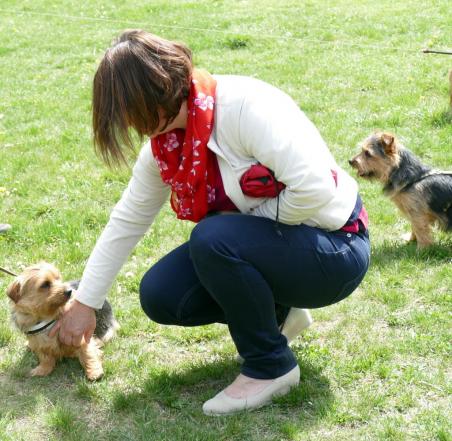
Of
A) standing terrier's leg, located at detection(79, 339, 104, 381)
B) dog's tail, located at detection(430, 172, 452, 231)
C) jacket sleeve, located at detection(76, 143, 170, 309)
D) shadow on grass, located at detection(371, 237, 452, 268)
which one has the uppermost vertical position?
jacket sleeve, located at detection(76, 143, 170, 309)

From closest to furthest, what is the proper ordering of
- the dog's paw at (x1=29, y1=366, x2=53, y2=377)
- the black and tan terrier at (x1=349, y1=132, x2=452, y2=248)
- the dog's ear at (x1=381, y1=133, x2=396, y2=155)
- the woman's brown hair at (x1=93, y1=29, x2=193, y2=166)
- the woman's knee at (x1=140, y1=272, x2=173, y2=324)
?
the woman's brown hair at (x1=93, y1=29, x2=193, y2=166) → the woman's knee at (x1=140, y1=272, x2=173, y2=324) → the dog's paw at (x1=29, y1=366, x2=53, y2=377) → the black and tan terrier at (x1=349, y1=132, x2=452, y2=248) → the dog's ear at (x1=381, y1=133, x2=396, y2=155)

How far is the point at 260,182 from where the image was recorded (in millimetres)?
3254

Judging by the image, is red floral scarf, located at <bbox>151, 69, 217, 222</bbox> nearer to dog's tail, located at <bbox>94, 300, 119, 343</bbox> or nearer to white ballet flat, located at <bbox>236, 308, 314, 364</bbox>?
white ballet flat, located at <bbox>236, 308, 314, 364</bbox>

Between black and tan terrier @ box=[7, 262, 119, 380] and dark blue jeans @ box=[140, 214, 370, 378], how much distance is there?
2.69 feet

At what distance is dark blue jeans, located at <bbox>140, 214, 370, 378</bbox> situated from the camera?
3326 mm

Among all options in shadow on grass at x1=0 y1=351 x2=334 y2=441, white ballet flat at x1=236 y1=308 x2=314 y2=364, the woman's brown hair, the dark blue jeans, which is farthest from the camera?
white ballet flat at x1=236 y1=308 x2=314 y2=364

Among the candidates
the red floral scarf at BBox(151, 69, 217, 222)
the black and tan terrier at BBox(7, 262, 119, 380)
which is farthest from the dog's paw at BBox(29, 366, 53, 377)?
the red floral scarf at BBox(151, 69, 217, 222)

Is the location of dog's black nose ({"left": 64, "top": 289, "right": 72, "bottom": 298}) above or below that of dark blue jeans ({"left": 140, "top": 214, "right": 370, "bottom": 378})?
below

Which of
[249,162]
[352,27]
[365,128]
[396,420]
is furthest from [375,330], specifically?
[352,27]

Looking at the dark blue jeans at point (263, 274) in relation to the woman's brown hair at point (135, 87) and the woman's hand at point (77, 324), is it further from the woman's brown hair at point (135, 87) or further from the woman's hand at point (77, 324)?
the woman's brown hair at point (135, 87)

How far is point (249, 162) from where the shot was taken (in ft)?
10.8

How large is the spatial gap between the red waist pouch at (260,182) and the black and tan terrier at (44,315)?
146 centimetres

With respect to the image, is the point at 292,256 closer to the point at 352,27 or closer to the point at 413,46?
the point at 413,46

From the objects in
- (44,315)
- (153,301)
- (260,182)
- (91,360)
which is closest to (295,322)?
(153,301)
